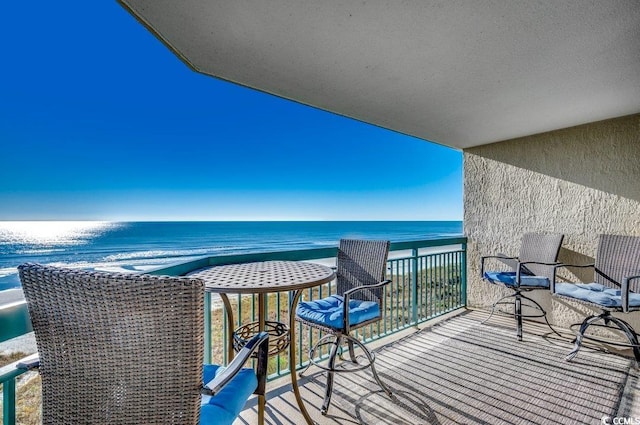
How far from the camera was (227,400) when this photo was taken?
108 centimetres

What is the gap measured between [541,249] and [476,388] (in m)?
1.97

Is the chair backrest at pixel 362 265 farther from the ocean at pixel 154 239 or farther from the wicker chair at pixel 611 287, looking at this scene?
the ocean at pixel 154 239

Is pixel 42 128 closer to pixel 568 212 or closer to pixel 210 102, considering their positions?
pixel 210 102

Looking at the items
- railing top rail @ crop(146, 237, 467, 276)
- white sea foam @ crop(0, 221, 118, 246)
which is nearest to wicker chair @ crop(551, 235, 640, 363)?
railing top rail @ crop(146, 237, 467, 276)

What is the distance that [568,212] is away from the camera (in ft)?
11.5

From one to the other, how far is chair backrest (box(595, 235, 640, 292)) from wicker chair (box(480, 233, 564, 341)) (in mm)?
348

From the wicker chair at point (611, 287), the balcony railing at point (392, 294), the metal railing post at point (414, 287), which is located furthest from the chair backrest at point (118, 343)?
the wicker chair at point (611, 287)

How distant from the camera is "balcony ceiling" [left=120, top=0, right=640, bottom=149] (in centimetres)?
153

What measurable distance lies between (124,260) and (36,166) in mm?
6240

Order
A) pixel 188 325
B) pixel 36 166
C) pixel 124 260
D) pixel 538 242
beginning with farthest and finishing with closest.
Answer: pixel 124 260
pixel 36 166
pixel 538 242
pixel 188 325

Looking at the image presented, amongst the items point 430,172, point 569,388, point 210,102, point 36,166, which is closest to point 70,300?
point 569,388

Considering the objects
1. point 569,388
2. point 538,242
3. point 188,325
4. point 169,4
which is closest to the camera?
point 188,325

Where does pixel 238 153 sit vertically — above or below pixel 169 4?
above

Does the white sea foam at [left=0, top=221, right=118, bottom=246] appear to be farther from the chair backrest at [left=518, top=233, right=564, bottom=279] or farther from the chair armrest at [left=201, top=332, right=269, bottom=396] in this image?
the chair backrest at [left=518, top=233, right=564, bottom=279]
